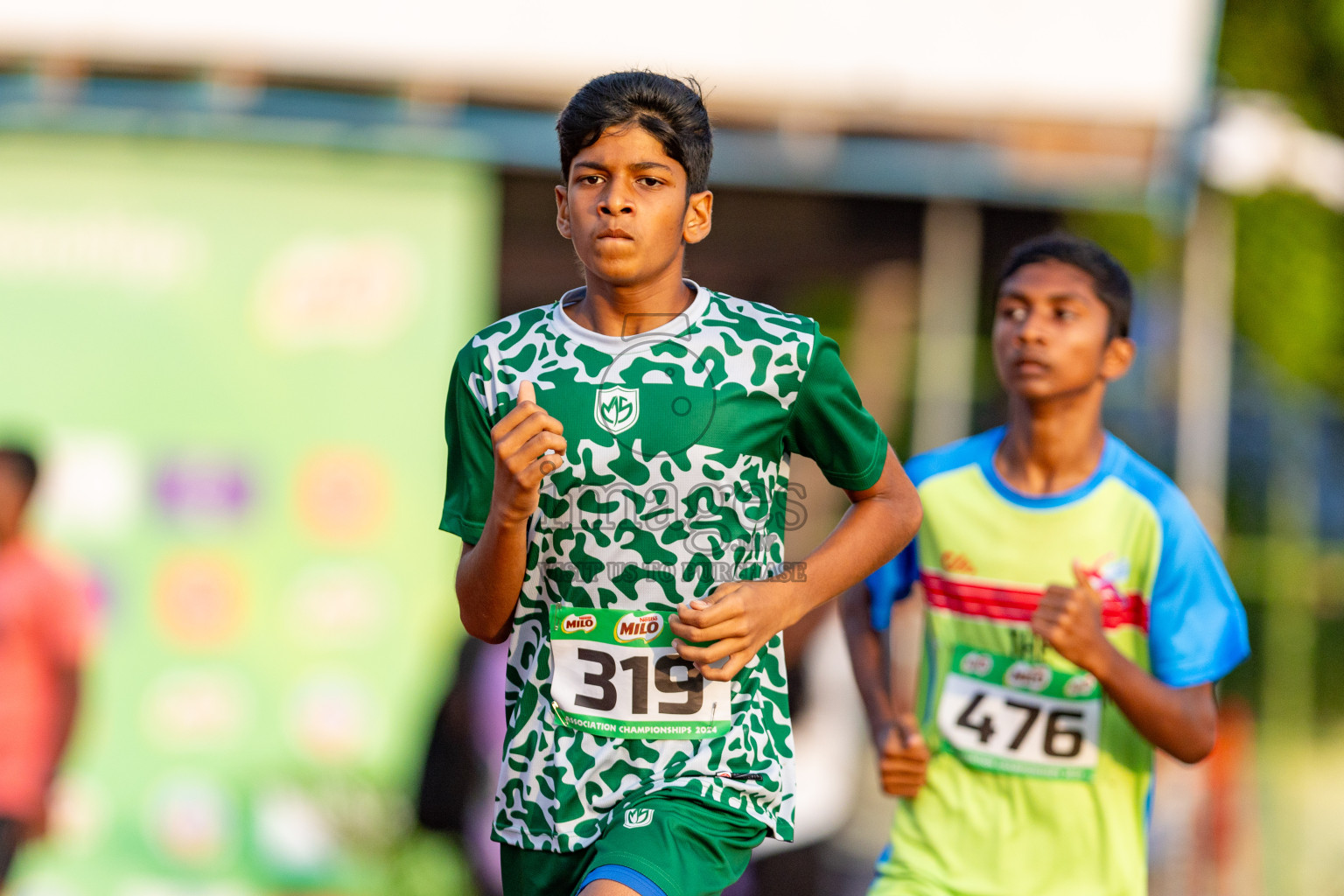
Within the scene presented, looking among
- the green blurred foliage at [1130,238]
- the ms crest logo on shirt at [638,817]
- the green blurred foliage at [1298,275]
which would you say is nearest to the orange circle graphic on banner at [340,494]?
the ms crest logo on shirt at [638,817]

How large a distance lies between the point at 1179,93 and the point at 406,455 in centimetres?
418

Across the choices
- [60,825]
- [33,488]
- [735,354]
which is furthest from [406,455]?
[735,354]

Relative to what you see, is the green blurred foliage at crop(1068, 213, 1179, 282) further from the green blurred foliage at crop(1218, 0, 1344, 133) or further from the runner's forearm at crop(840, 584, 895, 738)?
the runner's forearm at crop(840, 584, 895, 738)

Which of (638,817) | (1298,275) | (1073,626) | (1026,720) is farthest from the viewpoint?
(1298,275)

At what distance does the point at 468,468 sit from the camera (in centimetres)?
289

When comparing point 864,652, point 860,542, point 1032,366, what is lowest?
point 864,652

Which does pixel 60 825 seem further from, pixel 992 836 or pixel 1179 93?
pixel 1179 93

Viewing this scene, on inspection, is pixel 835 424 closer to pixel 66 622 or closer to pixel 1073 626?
pixel 1073 626

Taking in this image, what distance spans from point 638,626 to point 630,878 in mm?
429

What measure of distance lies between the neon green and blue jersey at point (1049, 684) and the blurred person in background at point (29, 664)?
416cm

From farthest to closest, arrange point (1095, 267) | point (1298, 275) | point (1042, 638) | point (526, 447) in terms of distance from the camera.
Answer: point (1298, 275), point (1095, 267), point (1042, 638), point (526, 447)

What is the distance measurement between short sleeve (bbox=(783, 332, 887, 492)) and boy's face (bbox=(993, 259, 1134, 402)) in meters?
1.05

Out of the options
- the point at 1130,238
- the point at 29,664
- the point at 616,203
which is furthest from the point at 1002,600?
the point at 1130,238

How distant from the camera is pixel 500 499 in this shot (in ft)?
8.50
